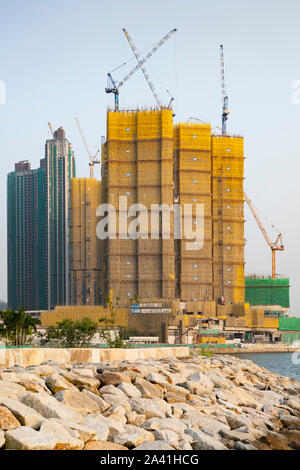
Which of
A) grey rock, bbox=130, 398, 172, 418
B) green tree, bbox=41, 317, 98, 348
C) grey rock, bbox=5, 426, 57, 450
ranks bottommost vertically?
green tree, bbox=41, 317, 98, 348

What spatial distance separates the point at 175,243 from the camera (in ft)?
491

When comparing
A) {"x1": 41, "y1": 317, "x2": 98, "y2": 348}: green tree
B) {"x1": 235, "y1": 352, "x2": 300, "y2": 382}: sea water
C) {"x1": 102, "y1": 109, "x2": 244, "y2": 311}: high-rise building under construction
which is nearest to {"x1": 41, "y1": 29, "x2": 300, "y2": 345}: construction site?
{"x1": 102, "y1": 109, "x2": 244, "y2": 311}: high-rise building under construction

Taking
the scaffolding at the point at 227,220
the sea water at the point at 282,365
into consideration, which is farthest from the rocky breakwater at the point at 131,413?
the scaffolding at the point at 227,220

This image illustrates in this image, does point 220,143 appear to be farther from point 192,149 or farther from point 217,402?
point 217,402

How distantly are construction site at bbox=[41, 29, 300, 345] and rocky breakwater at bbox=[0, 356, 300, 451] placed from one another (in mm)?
115293

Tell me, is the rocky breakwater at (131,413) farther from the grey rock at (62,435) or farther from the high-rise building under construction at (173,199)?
the high-rise building under construction at (173,199)

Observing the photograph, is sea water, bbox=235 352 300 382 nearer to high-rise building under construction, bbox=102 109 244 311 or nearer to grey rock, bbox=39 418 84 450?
high-rise building under construction, bbox=102 109 244 311

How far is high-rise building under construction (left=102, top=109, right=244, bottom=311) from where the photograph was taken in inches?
5571

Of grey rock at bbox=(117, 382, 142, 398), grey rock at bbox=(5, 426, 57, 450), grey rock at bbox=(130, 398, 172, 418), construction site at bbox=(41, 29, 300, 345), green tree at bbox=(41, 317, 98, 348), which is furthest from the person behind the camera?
construction site at bbox=(41, 29, 300, 345)

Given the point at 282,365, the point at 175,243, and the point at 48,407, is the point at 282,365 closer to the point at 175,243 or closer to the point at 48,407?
the point at 175,243

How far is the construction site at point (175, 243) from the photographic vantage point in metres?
141

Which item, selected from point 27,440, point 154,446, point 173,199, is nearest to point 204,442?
point 154,446

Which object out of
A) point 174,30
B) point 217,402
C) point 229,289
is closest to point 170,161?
point 229,289
